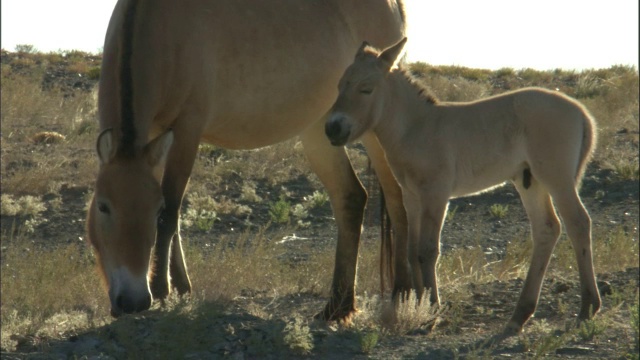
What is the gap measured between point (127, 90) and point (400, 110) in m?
1.88

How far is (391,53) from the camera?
7.22m

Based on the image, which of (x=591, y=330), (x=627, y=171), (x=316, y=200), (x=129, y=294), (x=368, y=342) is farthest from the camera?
(x=627, y=171)

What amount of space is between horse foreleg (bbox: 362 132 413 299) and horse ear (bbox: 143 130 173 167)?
8.07 feet

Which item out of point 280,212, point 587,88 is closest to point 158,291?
point 280,212

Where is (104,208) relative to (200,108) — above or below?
below

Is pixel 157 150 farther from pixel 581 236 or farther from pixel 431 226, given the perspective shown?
pixel 581 236

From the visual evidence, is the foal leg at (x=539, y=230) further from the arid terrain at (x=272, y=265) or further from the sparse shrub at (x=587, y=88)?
the sparse shrub at (x=587, y=88)

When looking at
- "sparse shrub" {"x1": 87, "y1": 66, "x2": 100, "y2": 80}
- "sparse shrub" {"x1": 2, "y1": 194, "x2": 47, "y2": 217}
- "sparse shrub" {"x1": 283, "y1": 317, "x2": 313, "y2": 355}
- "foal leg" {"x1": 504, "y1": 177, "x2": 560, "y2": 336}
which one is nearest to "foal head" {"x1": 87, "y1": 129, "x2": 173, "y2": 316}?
"sparse shrub" {"x1": 283, "y1": 317, "x2": 313, "y2": 355}

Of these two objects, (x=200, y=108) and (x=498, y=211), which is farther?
(x=498, y=211)

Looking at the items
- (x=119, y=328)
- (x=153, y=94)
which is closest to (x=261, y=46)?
(x=153, y=94)

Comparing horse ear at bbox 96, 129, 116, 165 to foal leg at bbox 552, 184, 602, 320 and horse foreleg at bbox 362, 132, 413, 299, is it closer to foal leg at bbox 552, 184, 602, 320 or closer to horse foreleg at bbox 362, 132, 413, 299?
horse foreleg at bbox 362, 132, 413, 299

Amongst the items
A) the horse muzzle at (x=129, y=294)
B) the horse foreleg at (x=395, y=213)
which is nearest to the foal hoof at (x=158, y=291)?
the horse muzzle at (x=129, y=294)

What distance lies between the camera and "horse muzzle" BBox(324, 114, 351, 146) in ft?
22.7

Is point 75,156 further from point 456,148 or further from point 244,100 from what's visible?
point 456,148
